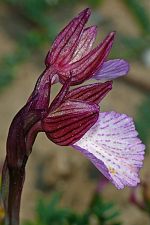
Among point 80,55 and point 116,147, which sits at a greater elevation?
point 80,55

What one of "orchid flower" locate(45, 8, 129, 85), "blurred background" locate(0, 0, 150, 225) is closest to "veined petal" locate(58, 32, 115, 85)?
"orchid flower" locate(45, 8, 129, 85)

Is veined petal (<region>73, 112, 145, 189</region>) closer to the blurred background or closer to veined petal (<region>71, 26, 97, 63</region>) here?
veined petal (<region>71, 26, 97, 63</region>)

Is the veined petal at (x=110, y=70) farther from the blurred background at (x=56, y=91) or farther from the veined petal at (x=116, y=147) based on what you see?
the blurred background at (x=56, y=91)

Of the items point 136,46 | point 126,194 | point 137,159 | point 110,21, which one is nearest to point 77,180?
point 126,194

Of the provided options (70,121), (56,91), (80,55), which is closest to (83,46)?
(80,55)

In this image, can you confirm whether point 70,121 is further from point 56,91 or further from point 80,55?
point 56,91

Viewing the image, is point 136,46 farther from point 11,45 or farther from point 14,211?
→ point 14,211

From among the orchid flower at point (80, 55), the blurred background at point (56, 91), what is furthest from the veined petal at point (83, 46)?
the blurred background at point (56, 91)
